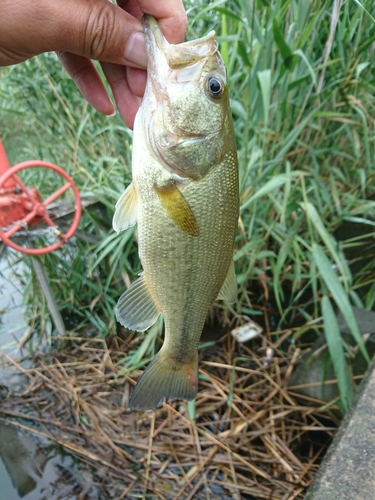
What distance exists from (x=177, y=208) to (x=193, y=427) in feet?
5.12

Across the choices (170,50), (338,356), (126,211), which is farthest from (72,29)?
(338,356)

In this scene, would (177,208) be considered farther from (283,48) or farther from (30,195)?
(30,195)

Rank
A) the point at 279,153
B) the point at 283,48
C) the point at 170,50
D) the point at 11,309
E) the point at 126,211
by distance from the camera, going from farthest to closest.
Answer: the point at 11,309 → the point at 279,153 → the point at 283,48 → the point at 126,211 → the point at 170,50

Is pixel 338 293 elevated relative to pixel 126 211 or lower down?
lower down

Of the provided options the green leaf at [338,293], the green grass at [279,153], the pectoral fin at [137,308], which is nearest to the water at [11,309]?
the green grass at [279,153]

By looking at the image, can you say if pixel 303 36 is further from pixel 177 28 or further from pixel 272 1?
pixel 177 28

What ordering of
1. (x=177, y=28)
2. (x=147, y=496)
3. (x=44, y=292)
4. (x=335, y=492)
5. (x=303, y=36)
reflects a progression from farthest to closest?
(x=44, y=292), (x=147, y=496), (x=303, y=36), (x=335, y=492), (x=177, y=28)

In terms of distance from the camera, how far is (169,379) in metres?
1.31

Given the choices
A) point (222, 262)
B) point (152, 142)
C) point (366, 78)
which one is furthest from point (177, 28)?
point (366, 78)

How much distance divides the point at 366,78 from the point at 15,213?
2.13 meters

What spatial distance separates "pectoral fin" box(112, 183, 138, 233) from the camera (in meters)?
1.21

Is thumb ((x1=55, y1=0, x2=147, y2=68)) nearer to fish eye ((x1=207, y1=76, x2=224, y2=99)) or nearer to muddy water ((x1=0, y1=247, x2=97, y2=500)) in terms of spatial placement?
fish eye ((x1=207, y1=76, x2=224, y2=99))

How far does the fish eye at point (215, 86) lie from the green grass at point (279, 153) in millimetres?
695

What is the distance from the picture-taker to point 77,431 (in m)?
2.26
